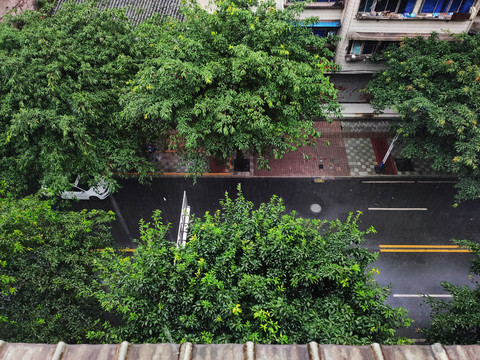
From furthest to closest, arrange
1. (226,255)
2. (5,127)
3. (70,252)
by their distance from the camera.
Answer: (5,127) < (70,252) < (226,255)

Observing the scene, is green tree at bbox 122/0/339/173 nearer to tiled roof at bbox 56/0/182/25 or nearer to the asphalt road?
the asphalt road

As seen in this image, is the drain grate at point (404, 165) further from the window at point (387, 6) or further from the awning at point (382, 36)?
the window at point (387, 6)

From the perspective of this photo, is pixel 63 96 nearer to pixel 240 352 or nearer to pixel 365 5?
pixel 240 352

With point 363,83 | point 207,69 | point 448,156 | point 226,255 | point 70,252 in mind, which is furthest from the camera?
point 363,83

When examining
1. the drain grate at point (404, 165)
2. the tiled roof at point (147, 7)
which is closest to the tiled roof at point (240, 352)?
the drain grate at point (404, 165)

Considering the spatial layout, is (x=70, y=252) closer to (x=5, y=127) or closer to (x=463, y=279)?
(x=5, y=127)

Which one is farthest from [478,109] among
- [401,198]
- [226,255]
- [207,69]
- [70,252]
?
[70,252]

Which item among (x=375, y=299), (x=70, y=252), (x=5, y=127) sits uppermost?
(x=5, y=127)

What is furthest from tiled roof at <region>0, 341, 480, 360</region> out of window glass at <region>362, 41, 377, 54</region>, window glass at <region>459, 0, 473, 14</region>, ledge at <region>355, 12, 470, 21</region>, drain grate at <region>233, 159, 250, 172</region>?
window glass at <region>459, 0, 473, 14</region>
